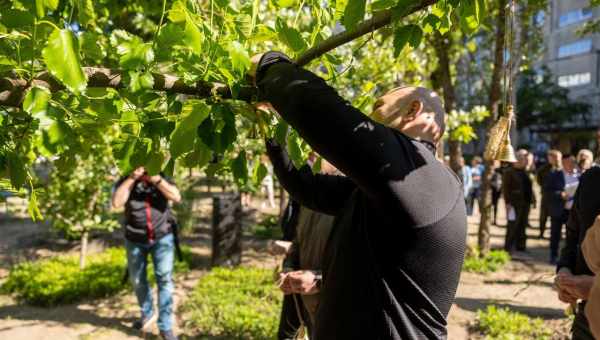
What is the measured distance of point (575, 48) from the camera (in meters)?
40.6

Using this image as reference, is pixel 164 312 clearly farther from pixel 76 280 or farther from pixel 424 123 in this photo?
pixel 424 123

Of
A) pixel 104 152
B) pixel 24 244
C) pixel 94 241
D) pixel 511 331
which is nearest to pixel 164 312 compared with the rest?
pixel 104 152

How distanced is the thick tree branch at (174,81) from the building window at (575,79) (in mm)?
45282

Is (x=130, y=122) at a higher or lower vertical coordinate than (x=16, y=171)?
higher

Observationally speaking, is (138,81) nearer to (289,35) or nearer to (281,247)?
(289,35)

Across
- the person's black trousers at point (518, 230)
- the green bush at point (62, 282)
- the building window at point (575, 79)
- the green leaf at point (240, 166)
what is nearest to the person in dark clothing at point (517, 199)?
the person's black trousers at point (518, 230)

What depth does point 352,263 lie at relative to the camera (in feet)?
4.92

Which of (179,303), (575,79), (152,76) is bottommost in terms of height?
(179,303)

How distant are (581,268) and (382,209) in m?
1.75

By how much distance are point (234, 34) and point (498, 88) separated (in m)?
7.24

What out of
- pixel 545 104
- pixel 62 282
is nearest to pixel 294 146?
pixel 62 282

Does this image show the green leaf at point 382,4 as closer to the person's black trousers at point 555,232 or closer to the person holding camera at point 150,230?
the person holding camera at point 150,230

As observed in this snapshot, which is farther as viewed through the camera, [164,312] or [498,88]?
[498,88]

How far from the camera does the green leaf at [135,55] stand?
1029mm
